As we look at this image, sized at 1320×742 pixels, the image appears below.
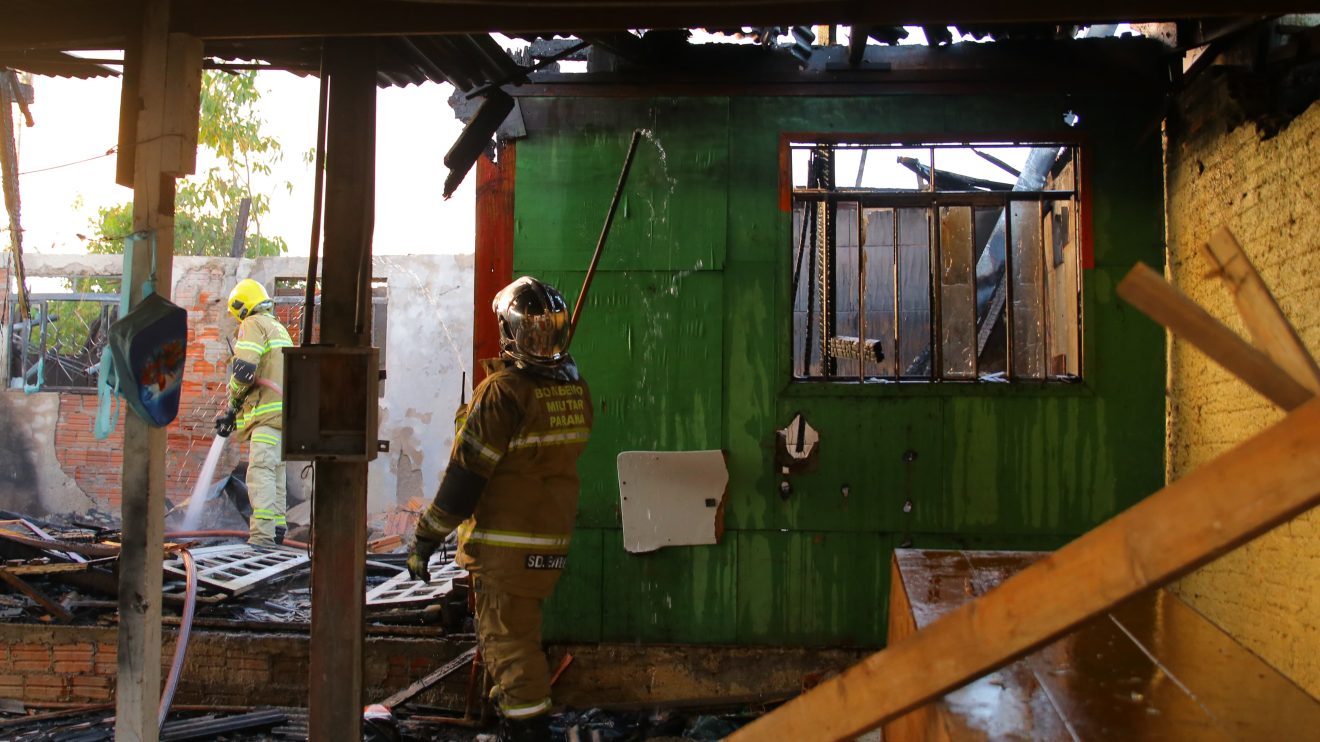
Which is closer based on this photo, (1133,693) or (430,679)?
(1133,693)

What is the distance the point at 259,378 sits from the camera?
24.8 ft

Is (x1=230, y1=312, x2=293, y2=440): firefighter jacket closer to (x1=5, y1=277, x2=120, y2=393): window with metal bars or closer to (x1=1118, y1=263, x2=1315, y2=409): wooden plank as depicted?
(x1=5, y1=277, x2=120, y2=393): window with metal bars

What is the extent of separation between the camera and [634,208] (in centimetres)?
509

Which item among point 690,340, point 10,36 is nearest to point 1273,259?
point 690,340

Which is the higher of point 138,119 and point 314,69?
point 314,69

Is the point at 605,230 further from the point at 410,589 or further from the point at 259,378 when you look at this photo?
the point at 259,378

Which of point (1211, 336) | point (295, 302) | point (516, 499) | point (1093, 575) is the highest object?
point (295, 302)

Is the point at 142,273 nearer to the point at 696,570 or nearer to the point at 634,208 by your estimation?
the point at 634,208

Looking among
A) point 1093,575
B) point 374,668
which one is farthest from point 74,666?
point 1093,575

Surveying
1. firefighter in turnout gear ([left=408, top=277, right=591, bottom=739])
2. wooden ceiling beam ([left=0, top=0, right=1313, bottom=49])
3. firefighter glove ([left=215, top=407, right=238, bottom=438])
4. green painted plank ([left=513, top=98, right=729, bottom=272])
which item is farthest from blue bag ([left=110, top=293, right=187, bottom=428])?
firefighter glove ([left=215, top=407, right=238, bottom=438])

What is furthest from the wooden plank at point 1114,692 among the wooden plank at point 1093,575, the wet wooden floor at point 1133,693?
the wooden plank at point 1093,575

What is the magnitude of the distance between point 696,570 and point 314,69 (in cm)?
320

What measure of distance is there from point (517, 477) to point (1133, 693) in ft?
9.56

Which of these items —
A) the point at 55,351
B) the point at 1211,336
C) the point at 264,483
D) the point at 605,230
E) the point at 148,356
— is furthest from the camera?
the point at 55,351
